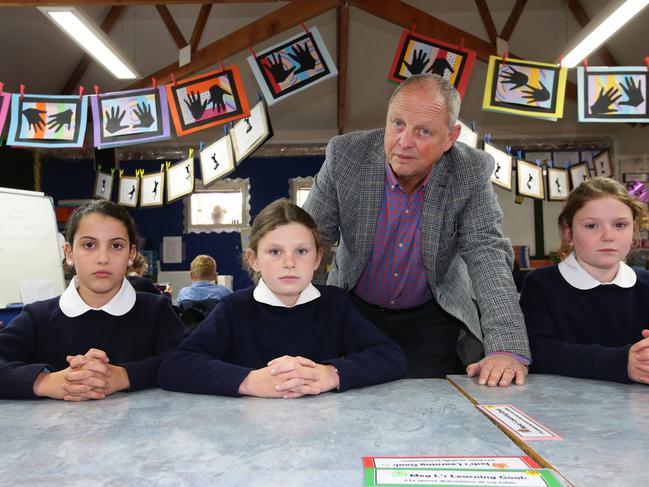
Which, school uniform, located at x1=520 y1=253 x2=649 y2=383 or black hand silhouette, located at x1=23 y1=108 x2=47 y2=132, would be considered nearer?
school uniform, located at x1=520 y1=253 x2=649 y2=383

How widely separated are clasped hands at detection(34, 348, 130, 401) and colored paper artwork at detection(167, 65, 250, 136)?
2.56m

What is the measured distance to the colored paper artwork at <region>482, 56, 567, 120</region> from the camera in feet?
11.4

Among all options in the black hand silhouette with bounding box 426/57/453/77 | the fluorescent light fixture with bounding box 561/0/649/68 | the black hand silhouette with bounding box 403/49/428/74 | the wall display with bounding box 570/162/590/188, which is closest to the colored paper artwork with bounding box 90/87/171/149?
the black hand silhouette with bounding box 403/49/428/74

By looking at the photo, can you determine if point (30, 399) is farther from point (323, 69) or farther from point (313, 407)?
point (323, 69)

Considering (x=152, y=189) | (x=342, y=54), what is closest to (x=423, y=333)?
(x=152, y=189)

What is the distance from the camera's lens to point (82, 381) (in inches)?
44.5

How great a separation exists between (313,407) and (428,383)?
1.14 feet

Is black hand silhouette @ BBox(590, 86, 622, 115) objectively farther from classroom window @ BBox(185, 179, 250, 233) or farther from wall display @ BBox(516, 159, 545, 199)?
classroom window @ BBox(185, 179, 250, 233)

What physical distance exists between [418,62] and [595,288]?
8.31 ft

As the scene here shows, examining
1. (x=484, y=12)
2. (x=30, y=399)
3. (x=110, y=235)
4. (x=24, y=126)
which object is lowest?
(x=30, y=399)

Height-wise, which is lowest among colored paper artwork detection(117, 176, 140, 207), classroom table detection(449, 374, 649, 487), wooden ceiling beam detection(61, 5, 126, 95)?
classroom table detection(449, 374, 649, 487)

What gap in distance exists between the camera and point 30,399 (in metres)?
1.15

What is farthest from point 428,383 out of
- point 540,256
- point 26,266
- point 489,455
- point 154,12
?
point 540,256

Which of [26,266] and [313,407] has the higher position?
[26,266]
